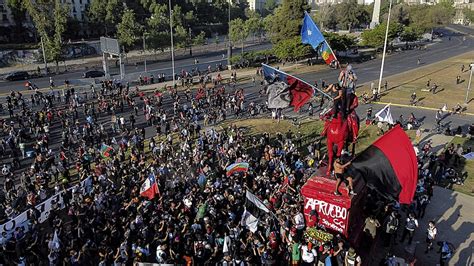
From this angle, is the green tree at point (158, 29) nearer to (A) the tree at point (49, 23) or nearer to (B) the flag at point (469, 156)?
(A) the tree at point (49, 23)

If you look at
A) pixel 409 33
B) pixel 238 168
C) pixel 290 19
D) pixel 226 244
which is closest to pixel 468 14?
pixel 409 33

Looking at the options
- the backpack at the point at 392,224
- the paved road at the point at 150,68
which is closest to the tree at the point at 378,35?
the paved road at the point at 150,68

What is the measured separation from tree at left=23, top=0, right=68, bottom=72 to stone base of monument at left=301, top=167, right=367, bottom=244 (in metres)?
51.6

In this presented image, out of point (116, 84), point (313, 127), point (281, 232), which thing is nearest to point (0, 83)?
point (116, 84)

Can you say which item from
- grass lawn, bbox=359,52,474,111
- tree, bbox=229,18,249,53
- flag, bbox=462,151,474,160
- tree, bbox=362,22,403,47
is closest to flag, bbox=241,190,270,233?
flag, bbox=462,151,474,160

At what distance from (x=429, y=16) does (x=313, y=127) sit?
266ft

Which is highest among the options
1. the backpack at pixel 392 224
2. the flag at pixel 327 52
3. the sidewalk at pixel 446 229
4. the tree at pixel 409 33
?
the flag at pixel 327 52

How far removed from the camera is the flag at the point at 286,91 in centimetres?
1888

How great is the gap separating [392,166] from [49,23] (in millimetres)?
61380

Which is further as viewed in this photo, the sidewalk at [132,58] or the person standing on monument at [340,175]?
the sidewalk at [132,58]

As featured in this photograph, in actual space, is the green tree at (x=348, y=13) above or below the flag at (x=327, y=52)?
above

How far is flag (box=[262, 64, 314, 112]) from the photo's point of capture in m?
18.9

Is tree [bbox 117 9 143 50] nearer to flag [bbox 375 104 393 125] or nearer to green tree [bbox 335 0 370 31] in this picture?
flag [bbox 375 104 393 125]

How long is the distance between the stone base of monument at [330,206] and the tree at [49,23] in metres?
51.6
